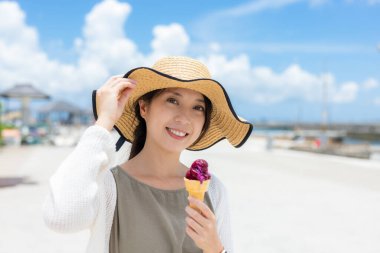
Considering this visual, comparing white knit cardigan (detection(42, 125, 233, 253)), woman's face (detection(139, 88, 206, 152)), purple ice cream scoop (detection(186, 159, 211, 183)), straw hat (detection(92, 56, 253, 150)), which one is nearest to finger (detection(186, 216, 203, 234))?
purple ice cream scoop (detection(186, 159, 211, 183))

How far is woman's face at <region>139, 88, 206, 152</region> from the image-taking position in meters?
1.80

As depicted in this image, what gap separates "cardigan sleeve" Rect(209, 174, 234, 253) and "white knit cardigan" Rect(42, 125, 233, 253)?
0.45 meters

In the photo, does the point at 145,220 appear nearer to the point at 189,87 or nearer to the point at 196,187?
the point at 196,187

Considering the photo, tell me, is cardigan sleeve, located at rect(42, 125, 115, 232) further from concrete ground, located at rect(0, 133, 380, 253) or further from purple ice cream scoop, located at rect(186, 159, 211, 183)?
concrete ground, located at rect(0, 133, 380, 253)

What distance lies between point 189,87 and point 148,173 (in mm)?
412

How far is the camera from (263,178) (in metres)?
11.0

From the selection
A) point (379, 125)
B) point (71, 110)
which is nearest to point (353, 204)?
→ point (71, 110)

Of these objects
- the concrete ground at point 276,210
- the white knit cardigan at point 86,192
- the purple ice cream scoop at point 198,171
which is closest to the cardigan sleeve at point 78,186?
the white knit cardigan at point 86,192

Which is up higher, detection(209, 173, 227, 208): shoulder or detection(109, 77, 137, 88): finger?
detection(109, 77, 137, 88): finger

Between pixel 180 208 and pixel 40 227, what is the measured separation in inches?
178

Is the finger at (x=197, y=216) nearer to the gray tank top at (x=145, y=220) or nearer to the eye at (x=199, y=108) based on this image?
the gray tank top at (x=145, y=220)

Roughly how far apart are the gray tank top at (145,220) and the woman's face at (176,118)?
0.21 meters

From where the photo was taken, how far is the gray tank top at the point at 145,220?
164 centimetres

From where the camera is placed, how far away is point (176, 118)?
179 centimetres
